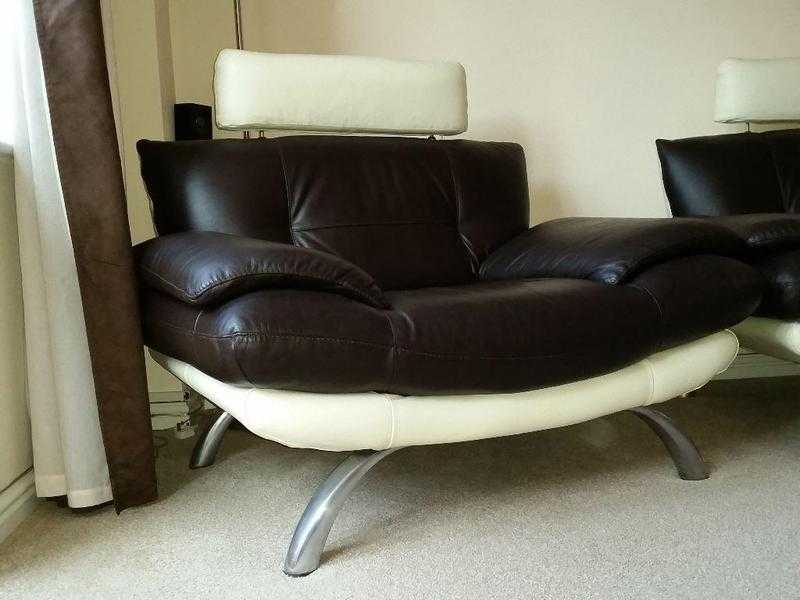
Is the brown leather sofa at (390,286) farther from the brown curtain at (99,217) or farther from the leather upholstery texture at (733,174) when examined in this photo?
the leather upholstery texture at (733,174)

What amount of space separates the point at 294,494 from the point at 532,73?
1.70m

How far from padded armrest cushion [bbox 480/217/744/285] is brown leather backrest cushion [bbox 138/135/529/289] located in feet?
0.79

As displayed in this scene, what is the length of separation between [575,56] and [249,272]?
6.00 ft

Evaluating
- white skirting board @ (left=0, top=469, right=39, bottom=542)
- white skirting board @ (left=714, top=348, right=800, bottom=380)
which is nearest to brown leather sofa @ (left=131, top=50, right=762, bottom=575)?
white skirting board @ (left=0, top=469, right=39, bottom=542)

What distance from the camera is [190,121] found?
7.07ft

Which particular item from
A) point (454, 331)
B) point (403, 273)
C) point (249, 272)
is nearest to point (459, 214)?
point (403, 273)

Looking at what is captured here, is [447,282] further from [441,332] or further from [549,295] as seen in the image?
[441,332]

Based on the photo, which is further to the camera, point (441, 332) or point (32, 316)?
point (32, 316)

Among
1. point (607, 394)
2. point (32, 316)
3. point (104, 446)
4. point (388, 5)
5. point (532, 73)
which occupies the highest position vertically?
point (388, 5)

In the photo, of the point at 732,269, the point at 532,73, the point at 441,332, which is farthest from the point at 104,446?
the point at 532,73

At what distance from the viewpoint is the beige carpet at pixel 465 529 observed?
1204 millimetres

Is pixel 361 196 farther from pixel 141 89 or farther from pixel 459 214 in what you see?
pixel 141 89

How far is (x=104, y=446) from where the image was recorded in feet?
4.98

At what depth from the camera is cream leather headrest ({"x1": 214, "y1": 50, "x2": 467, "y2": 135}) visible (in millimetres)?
1863
